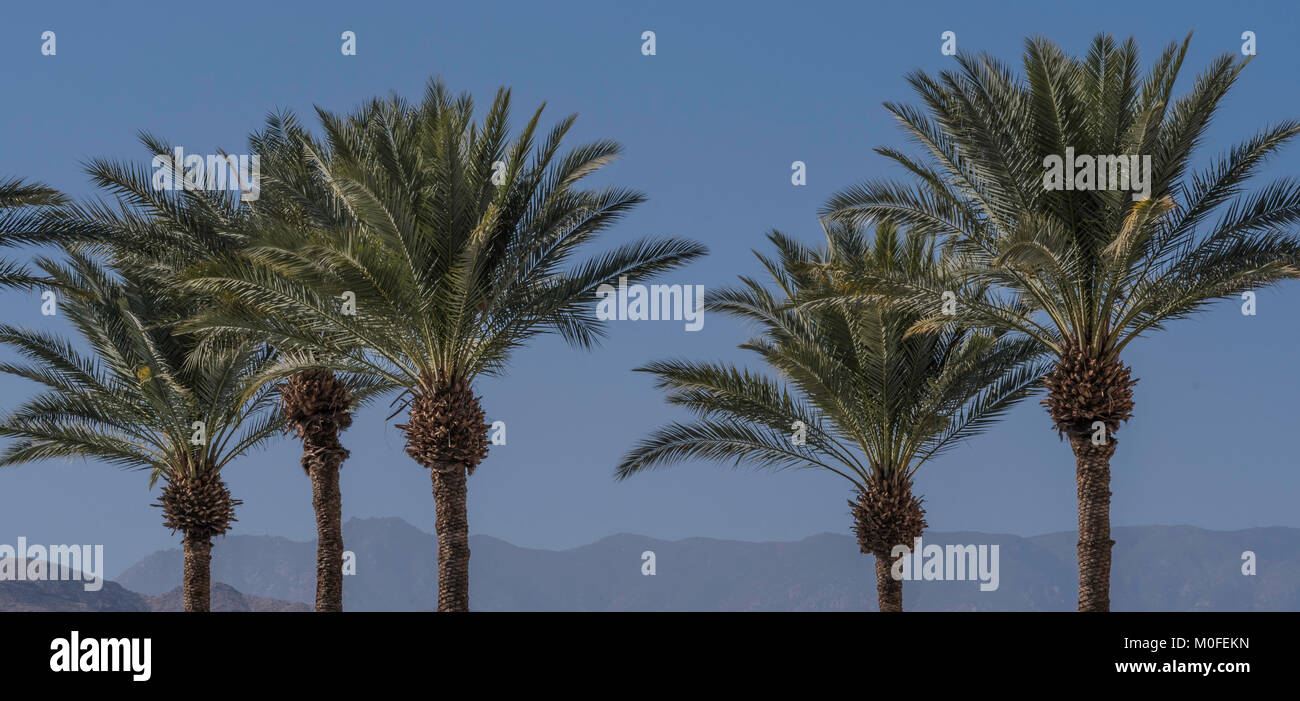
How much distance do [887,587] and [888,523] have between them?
3.83 ft

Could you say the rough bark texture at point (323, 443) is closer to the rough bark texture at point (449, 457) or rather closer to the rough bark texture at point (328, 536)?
the rough bark texture at point (328, 536)

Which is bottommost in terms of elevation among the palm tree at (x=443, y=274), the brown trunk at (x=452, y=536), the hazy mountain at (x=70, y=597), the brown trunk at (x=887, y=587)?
the hazy mountain at (x=70, y=597)

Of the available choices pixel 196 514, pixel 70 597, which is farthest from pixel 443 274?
pixel 70 597

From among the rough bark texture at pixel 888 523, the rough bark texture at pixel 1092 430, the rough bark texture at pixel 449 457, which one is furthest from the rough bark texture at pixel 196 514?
the rough bark texture at pixel 1092 430

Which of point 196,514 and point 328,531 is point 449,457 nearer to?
point 328,531

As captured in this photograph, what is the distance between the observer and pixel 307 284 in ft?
63.6

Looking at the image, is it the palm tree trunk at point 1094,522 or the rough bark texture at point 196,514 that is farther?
the rough bark texture at point 196,514

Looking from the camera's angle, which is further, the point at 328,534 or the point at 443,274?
the point at 328,534

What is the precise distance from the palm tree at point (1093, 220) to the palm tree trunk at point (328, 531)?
10413mm

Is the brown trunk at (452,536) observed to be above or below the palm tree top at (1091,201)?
below

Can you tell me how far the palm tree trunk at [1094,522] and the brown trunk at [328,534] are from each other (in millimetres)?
12522

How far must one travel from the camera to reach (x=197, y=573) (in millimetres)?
24719

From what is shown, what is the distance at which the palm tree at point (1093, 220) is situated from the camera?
18.3m
